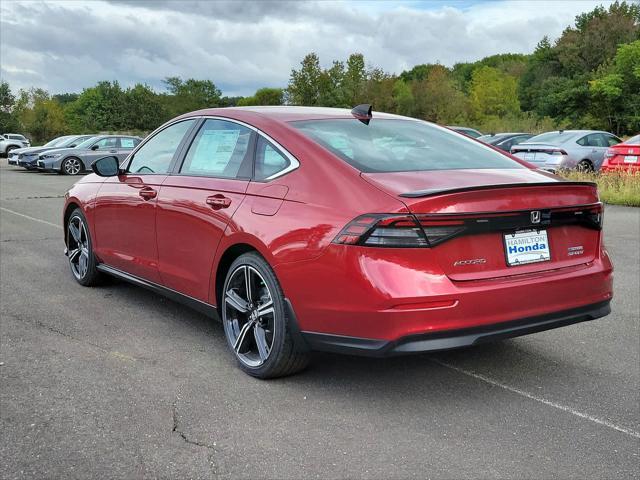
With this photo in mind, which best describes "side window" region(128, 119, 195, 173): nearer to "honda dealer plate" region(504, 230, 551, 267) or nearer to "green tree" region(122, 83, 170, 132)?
"honda dealer plate" region(504, 230, 551, 267)

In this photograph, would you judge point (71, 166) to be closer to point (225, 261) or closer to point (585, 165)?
point (585, 165)

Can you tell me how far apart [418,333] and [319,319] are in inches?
20.7

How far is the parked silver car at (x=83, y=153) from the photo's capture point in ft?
76.0

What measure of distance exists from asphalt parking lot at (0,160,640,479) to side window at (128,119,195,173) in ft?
3.79

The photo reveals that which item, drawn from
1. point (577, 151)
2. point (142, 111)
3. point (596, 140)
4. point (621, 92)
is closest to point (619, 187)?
point (577, 151)

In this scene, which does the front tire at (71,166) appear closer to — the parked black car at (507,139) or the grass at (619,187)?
the parked black car at (507,139)

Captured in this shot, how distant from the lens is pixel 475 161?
390 centimetres

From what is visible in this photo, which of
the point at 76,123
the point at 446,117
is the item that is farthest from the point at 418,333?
the point at 76,123

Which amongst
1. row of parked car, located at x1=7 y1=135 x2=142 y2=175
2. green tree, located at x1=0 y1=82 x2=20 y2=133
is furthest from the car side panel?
green tree, located at x1=0 y1=82 x2=20 y2=133

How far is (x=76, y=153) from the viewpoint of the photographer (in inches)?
925

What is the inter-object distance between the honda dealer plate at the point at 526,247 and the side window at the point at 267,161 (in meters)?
1.28

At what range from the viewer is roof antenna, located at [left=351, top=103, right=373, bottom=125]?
4.21m

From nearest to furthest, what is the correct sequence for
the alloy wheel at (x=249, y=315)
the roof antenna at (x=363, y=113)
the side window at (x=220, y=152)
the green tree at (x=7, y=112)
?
the alloy wheel at (x=249, y=315)
the side window at (x=220, y=152)
the roof antenna at (x=363, y=113)
the green tree at (x=7, y=112)

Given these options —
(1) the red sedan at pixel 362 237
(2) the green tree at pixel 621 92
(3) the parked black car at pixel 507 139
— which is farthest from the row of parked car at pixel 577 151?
(2) the green tree at pixel 621 92
